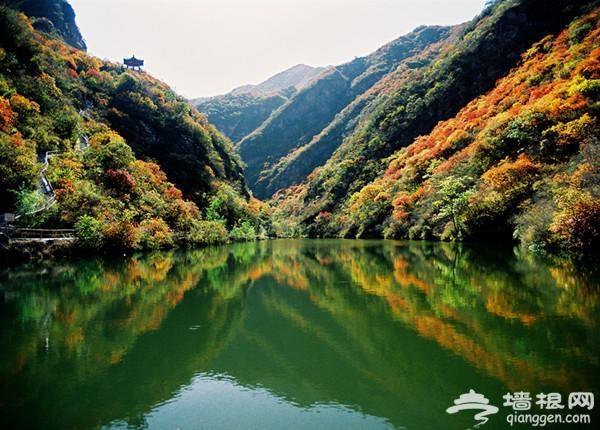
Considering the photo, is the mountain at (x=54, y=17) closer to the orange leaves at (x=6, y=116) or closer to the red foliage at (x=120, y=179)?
the orange leaves at (x=6, y=116)

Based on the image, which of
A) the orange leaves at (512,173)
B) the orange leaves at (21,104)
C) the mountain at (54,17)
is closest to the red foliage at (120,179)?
the orange leaves at (21,104)

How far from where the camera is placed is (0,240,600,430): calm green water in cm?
803

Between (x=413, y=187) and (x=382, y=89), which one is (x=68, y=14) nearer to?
(x=382, y=89)

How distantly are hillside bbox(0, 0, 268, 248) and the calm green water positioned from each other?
17.2 metres

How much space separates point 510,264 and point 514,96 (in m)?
42.3

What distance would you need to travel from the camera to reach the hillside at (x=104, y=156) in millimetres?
37156

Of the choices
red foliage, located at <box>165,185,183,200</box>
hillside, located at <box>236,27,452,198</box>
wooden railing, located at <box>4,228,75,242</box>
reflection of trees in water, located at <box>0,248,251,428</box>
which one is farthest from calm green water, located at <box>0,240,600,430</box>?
hillside, located at <box>236,27,452,198</box>

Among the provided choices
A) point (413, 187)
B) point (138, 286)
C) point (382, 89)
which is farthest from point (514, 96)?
point (382, 89)

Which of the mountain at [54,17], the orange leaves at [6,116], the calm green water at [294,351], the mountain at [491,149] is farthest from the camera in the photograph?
the mountain at [54,17]

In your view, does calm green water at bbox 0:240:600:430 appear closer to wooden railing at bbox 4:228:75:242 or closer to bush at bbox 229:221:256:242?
wooden railing at bbox 4:228:75:242

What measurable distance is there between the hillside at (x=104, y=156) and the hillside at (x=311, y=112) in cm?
8328

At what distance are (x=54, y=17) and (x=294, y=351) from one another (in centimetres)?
13416

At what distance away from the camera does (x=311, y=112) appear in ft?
637

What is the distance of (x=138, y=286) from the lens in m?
21.9
